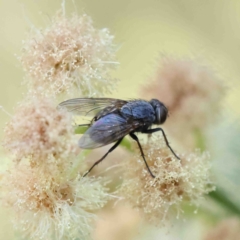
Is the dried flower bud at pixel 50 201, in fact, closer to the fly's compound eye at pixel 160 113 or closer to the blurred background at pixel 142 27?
the fly's compound eye at pixel 160 113

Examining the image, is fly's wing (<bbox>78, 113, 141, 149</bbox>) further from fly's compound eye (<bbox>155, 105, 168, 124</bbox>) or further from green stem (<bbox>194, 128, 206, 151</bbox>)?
green stem (<bbox>194, 128, 206, 151</bbox>)

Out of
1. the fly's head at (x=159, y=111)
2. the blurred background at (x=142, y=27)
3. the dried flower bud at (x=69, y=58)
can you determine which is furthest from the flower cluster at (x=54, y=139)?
the blurred background at (x=142, y=27)

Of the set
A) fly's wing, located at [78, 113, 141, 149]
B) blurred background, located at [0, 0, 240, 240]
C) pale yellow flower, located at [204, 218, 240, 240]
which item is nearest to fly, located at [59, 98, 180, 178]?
fly's wing, located at [78, 113, 141, 149]

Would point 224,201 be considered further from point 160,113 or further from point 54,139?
point 54,139

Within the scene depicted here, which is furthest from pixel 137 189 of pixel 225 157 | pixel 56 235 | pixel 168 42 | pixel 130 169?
pixel 168 42

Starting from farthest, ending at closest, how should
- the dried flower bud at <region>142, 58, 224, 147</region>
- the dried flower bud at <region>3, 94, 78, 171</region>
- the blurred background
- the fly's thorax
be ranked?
the blurred background < the dried flower bud at <region>142, 58, 224, 147</region> < the fly's thorax < the dried flower bud at <region>3, 94, 78, 171</region>
